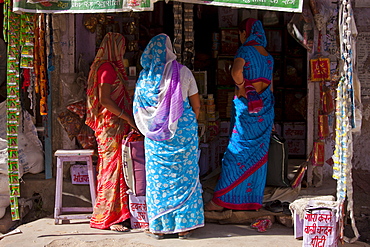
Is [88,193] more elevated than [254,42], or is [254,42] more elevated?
[254,42]

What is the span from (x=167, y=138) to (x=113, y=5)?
1.39 m

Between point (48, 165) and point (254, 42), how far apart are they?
2970mm

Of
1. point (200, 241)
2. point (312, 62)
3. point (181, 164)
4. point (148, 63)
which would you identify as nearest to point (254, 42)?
point (312, 62)

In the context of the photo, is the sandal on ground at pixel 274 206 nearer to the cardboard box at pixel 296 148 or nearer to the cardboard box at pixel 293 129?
the cardboard box at pixel 296 148

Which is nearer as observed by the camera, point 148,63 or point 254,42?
point 148,63

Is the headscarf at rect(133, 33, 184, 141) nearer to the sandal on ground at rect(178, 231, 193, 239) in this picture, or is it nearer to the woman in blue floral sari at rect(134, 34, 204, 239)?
the woman in blue floral sari at rect(134, 34, 204, 239)

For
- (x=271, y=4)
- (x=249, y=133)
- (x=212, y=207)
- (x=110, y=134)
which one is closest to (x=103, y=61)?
(x=110, y=134)

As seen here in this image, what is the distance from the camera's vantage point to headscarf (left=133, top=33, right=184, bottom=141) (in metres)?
4.65

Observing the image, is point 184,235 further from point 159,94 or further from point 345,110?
point 345,110

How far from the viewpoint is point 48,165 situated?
604 cm

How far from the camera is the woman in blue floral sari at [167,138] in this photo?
15.4ft

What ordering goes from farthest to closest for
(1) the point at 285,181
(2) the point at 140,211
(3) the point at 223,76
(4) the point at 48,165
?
(3) the point at 223,76
(4) the point at 48,165
(1) the point at 285,181
(2) the point at 140,211

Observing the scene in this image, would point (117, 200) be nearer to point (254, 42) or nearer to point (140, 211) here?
point (140, 211)

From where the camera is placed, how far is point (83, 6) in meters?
4.67
